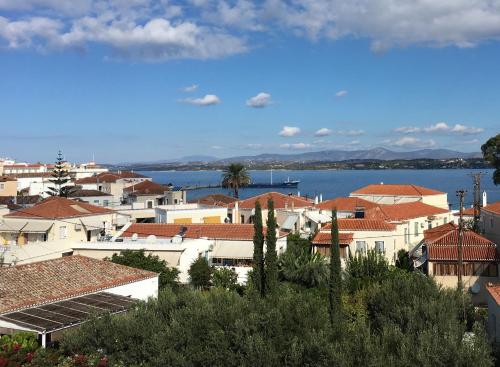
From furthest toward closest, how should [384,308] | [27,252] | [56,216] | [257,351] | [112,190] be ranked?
[112,190], [56,216], [27,252], [384,308], [257,351]

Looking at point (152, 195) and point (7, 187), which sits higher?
point (7, 187)

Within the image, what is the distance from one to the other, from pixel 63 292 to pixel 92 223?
20.9 metres

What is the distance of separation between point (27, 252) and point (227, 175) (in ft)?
187

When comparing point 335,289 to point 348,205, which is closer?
point 335,289

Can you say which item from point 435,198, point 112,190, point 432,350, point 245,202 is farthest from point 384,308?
point 112,190

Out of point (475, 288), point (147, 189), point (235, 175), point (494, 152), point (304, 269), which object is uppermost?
point (494, 152)

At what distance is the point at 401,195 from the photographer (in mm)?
63438

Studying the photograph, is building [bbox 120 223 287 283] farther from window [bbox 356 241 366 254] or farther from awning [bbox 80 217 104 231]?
window [bbox 356 241 366 254]

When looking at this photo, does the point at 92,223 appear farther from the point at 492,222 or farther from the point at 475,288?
the point at 492,222

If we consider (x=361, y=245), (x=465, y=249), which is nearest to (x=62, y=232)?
(x=361, y=245)

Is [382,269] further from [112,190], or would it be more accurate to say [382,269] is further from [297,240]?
[112,190]

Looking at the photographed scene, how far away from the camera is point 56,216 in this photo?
40.3 meters

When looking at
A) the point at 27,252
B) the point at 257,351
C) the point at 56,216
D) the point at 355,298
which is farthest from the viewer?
the point at 56,216

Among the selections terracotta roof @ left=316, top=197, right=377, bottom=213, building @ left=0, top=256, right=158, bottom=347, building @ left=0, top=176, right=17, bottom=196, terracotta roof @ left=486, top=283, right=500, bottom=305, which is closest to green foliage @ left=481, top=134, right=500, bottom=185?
terracotta roof @ left=316, top=197, right=377, bottom=213
